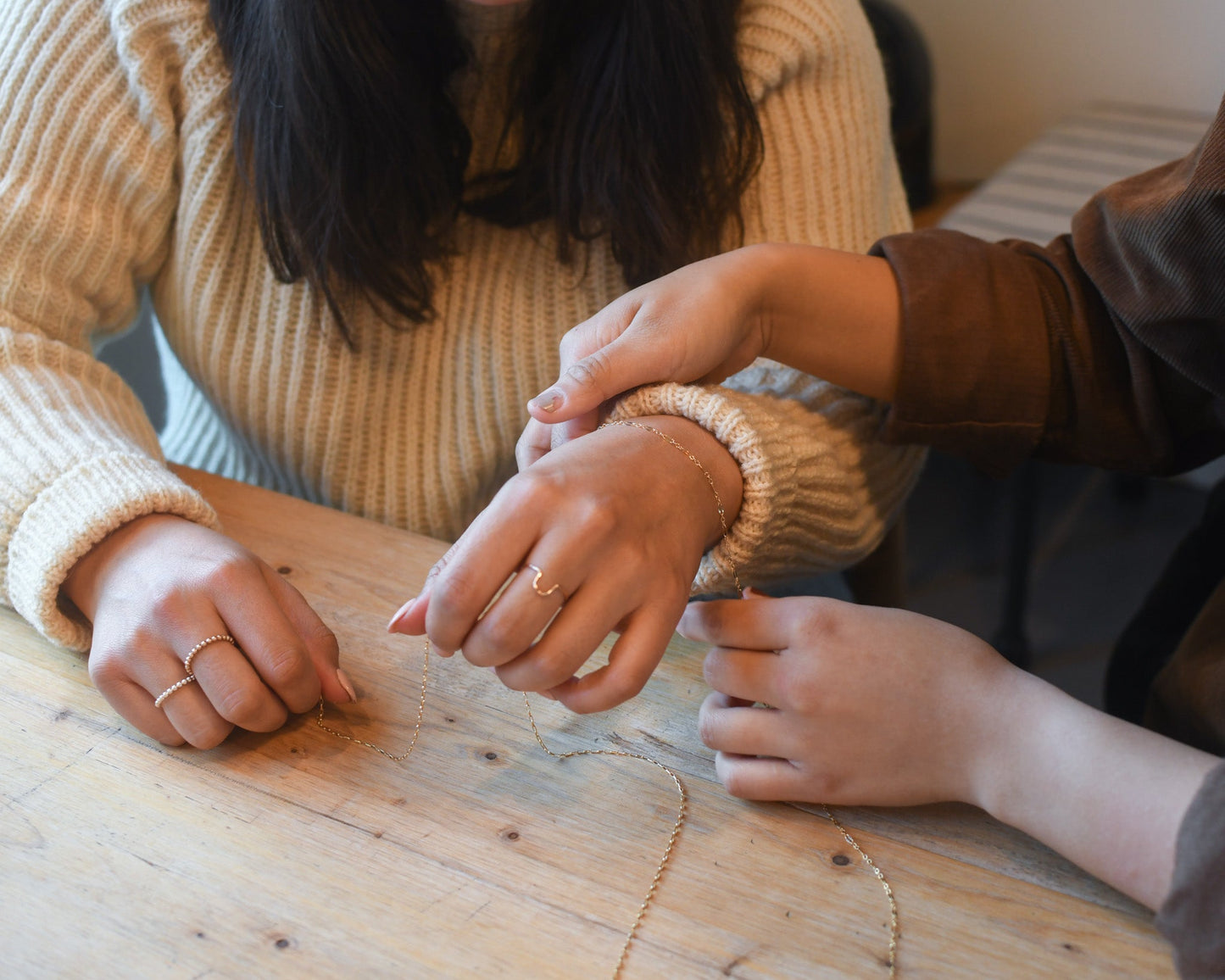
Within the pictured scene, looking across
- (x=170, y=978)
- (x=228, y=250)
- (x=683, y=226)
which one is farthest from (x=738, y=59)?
(x=170, y=978)

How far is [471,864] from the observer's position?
0.51 m

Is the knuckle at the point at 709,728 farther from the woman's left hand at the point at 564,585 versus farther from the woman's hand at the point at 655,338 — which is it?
the woman's hand at the point at 655,338

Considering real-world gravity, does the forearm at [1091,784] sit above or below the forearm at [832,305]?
below

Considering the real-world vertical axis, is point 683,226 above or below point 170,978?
above

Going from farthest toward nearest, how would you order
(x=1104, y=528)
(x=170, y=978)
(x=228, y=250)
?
(x=1104, y=528) < (x=228, y=250) < (x=170, y=978)

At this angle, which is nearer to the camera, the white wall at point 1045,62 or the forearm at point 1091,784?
the forearm at point 1091,784

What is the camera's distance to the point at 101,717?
61 centimetres

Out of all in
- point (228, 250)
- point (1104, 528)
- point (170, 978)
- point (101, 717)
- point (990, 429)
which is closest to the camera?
point (170, 978)

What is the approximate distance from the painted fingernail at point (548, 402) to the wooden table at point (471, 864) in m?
0.17

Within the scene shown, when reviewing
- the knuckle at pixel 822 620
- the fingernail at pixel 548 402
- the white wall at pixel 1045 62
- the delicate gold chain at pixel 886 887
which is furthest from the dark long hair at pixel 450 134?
the white wall at pixel 1045 62

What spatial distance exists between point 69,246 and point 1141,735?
2.63 ft

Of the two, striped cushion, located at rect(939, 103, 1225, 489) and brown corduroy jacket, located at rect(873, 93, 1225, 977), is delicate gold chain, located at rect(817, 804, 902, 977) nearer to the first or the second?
brown corduroy jacket, located at rect(873, 93, 1225, 977)

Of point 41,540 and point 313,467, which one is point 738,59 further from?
point 41,540

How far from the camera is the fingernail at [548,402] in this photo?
0.60 m
